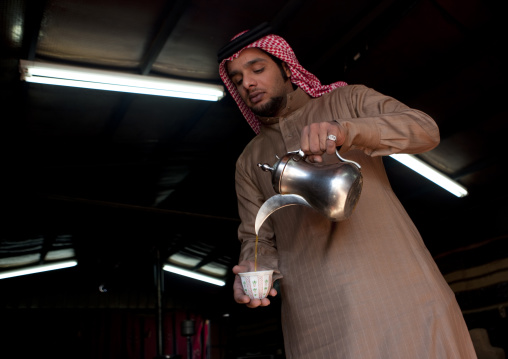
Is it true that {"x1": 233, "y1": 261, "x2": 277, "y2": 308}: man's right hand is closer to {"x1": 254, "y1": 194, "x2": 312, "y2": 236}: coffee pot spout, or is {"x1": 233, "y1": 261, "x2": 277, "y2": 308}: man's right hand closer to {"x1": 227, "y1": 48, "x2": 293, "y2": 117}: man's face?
{"x1": 254, "y1": 194, "x2": 312, "y2": 236}: coffee pot spout

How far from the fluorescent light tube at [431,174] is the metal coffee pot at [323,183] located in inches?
151

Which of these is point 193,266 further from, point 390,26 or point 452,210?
point 390,26

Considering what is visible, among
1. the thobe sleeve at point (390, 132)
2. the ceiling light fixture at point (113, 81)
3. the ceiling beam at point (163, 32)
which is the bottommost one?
the thobe sleeve at point (390, 132)

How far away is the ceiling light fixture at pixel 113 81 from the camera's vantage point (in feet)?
11.5

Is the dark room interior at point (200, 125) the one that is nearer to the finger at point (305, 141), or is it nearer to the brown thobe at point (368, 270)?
the brown thobe at point (368, 270)

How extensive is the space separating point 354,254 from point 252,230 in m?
0.52

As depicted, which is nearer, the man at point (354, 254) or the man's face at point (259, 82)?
the man at point (354, 254)

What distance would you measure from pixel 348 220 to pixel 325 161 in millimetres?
237

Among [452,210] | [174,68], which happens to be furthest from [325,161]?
[452,210]

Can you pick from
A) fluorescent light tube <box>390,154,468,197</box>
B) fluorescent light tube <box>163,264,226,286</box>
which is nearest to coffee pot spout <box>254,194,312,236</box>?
fluorescent light tube <box>390,154,468,197</box>

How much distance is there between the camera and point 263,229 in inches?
69.7

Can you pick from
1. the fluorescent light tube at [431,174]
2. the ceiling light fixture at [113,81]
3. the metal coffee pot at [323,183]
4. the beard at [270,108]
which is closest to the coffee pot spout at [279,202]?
the metal coffee pot at [323,183]

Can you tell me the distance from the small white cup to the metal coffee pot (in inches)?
10.7

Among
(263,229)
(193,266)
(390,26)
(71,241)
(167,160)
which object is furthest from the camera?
(193,266)
